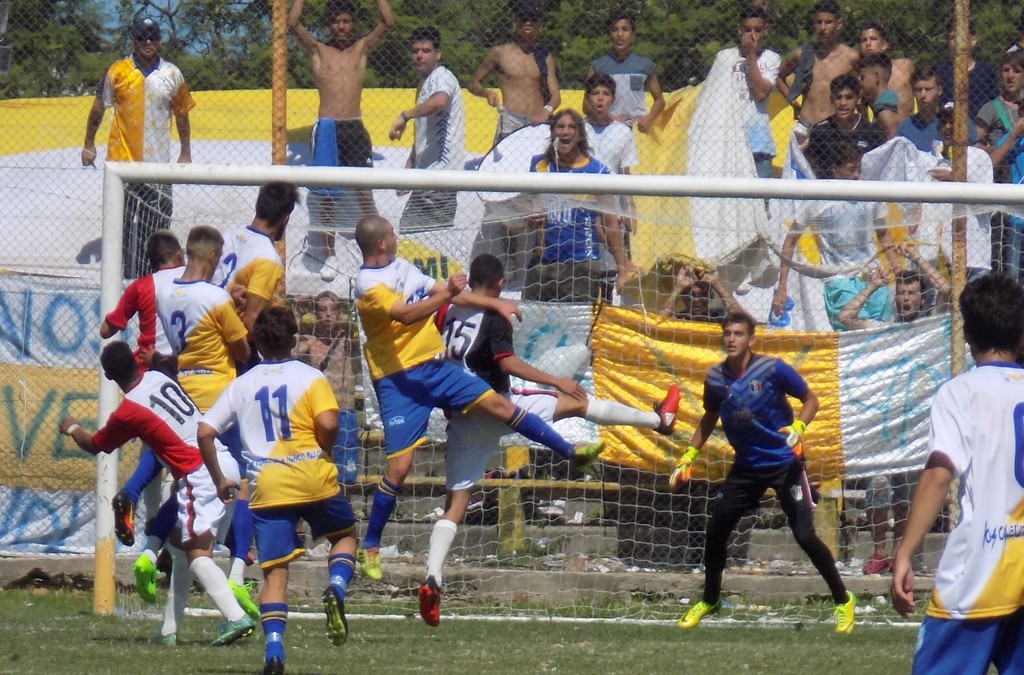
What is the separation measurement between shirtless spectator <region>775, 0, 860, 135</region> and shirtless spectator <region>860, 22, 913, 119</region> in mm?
143

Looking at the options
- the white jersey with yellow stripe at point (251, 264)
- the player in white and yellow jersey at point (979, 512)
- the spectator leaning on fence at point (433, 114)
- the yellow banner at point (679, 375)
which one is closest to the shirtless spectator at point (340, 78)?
the spectator leaning on fence at point (433, 114)

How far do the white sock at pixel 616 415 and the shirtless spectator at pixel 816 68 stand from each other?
343 cm

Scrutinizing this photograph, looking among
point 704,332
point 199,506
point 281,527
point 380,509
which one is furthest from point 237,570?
point 704,332

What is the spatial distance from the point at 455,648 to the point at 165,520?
179 cm

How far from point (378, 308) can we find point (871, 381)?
4.27m

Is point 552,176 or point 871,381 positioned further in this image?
point 871,381

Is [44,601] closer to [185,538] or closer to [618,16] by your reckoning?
[185,538]

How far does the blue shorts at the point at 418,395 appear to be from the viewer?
8320mm

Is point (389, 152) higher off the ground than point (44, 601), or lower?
higher

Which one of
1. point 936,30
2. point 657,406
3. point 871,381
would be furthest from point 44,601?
point 936,30

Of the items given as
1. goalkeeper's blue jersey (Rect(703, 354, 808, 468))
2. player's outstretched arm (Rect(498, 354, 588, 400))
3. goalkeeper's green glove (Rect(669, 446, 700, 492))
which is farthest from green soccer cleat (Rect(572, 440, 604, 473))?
goalkeeper's blue jersey (Rect(703, 354, 808, 468))

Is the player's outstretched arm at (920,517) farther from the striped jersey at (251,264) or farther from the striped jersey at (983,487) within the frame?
the striped jersey at (251,264)

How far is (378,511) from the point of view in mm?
8609

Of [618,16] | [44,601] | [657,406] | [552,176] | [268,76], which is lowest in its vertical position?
[44,601]
